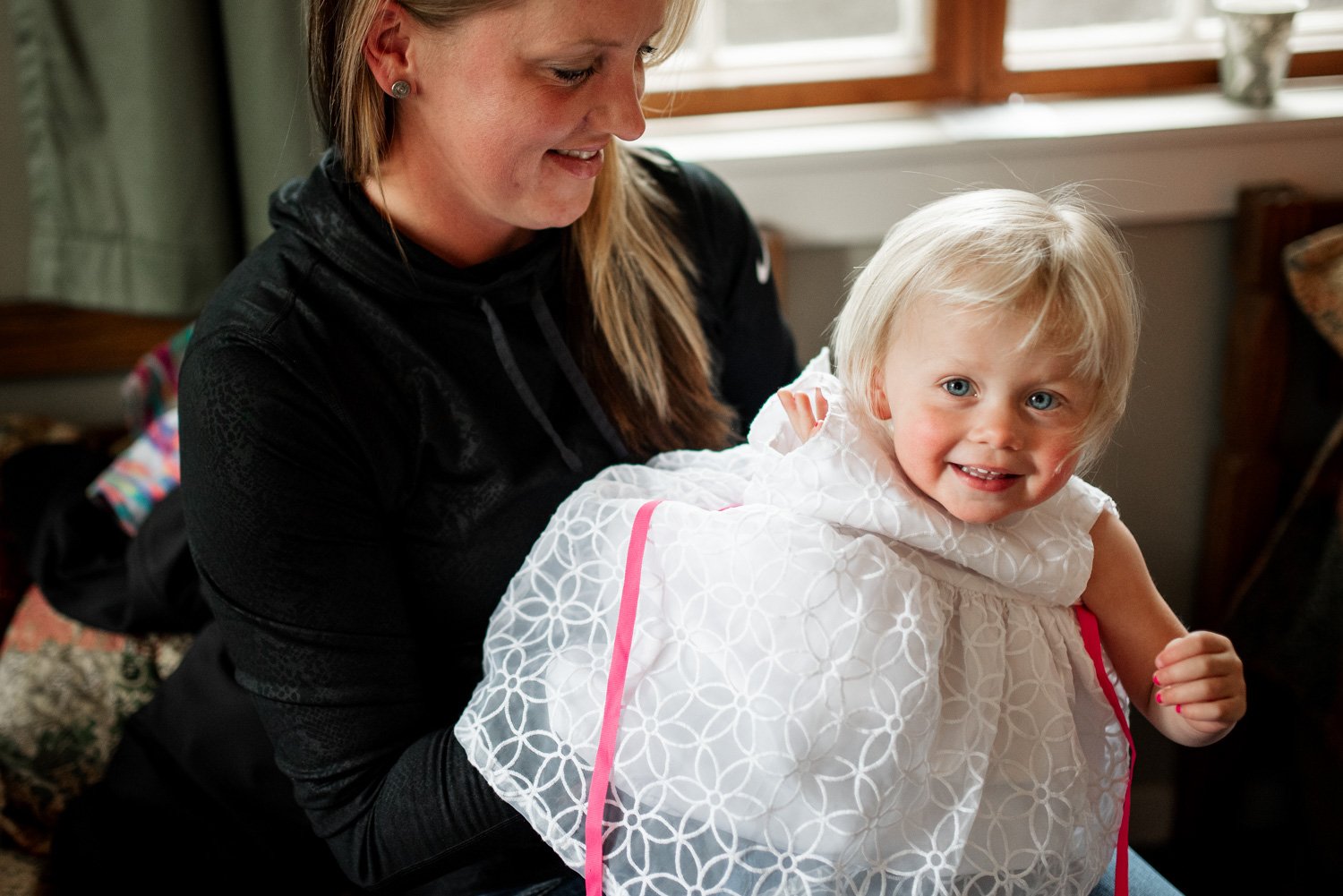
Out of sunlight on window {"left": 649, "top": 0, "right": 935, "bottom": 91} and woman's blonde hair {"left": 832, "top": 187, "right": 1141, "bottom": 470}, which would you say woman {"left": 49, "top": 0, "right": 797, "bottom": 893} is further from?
sunlight on window {"left": 649, "top": 0, "right": 935, "bottom": 91}

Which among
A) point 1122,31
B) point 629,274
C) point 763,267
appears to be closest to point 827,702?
point 629,274

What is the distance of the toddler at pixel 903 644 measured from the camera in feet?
A: 3.01

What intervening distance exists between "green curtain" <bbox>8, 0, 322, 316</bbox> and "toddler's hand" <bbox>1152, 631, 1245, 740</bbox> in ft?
4.08

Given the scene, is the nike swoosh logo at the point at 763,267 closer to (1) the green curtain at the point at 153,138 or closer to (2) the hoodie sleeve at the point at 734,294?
(2) the hoodie sleeve at the point at 734,294

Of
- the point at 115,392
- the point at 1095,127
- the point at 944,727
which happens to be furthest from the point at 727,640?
the point at 115,392

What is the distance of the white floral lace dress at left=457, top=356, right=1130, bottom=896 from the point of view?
920 millimetres

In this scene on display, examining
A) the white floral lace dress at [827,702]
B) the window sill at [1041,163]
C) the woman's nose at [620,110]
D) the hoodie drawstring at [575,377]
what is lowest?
the white floral lace dress at [827,702]

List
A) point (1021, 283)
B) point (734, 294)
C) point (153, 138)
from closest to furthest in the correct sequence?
point (1021, 283) < point (734, 294) < point (153, 138)

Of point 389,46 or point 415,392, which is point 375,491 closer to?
point 415,392

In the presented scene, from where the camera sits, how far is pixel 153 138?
163cm

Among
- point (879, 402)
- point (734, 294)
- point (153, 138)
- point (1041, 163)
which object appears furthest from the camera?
point (1041, 163)

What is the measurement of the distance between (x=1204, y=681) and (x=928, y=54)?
1.29m

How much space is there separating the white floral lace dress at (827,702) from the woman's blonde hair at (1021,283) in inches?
3.6

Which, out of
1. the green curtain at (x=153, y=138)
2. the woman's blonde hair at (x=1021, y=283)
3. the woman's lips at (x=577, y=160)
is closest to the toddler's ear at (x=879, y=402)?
the woman's blonde hair at (x=1021, y=283)
